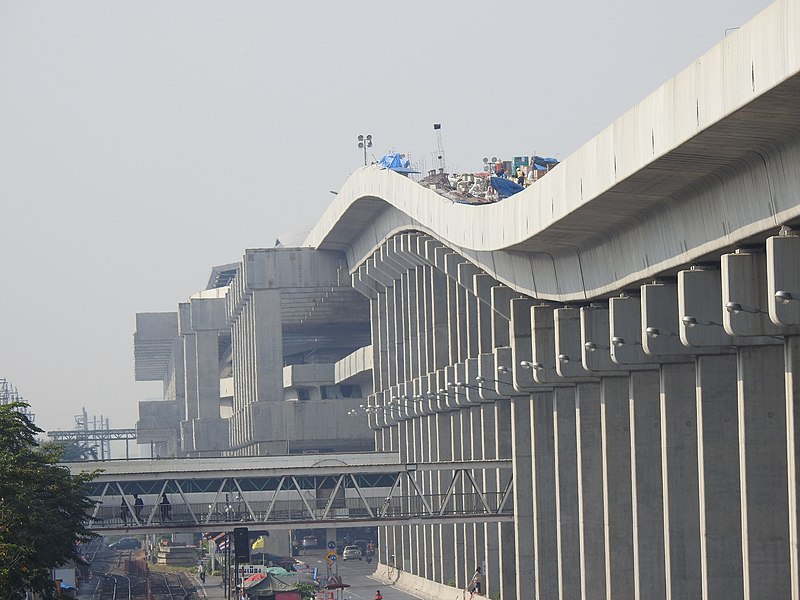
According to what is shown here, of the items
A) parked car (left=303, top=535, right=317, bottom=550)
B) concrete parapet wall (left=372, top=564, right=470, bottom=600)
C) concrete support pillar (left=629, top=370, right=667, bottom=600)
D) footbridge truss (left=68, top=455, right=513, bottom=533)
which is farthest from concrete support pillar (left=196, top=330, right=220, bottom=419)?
concrete support pillar (left=629, top=370, right=667, bottom=600)

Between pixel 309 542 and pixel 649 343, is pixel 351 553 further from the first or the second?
pixel 649 343

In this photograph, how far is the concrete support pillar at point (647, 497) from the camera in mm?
58875

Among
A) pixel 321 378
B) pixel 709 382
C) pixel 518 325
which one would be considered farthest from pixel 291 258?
pixel 709 382

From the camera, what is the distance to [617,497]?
206 ft

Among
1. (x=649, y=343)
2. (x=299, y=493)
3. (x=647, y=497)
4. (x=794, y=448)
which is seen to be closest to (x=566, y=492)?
(x=647, y=497)

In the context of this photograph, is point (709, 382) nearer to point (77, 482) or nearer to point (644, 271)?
point (644, 271)

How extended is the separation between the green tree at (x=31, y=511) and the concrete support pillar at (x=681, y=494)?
63.2ft

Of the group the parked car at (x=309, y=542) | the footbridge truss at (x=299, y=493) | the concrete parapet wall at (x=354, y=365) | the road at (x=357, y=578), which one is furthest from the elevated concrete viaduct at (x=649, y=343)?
the parked car at (x=309, y=542)

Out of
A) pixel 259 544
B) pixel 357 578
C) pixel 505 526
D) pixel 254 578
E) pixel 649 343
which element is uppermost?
pixel 649 343

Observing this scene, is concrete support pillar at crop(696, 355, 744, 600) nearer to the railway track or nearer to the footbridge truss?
the footbridge truss

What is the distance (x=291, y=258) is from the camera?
446 feet

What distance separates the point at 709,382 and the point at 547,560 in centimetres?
2500

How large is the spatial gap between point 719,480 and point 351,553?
106 m

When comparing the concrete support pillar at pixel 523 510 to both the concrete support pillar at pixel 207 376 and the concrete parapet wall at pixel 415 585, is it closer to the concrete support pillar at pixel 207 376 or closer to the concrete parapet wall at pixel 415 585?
the concrete parapet wall at pixel 415 585
